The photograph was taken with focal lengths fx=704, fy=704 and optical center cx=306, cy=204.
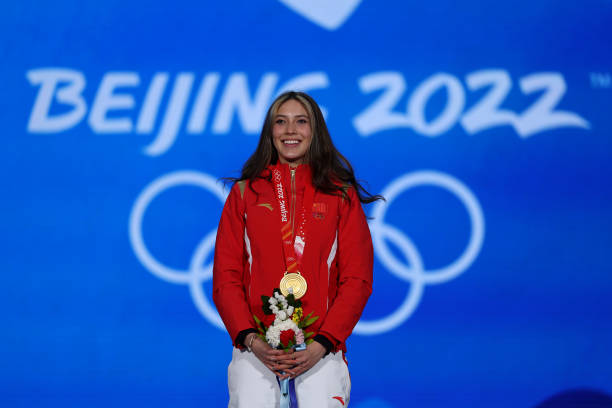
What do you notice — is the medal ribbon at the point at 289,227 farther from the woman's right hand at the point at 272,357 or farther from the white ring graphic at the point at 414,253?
the white ring graphic at the point at 414,253

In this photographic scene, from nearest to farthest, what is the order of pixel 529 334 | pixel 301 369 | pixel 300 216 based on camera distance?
1. pixel 301 369
2. pixel 300 216
3. pixel 529 334

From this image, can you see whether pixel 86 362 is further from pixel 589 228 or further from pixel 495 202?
pixel 589 228

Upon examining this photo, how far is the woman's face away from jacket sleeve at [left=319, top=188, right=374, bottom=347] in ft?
0.98

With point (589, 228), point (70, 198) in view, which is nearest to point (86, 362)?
point (70, 198)

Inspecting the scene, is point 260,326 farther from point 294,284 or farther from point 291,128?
point 291,128

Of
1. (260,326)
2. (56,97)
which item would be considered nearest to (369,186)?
(260,326)

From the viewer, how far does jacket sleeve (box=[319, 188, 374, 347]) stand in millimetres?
2906

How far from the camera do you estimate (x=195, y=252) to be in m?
4.55

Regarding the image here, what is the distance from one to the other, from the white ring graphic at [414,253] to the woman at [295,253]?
1.33 metres

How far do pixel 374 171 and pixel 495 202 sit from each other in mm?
797

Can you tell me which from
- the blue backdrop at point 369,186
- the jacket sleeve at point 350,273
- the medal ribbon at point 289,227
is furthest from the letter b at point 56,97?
the jacket sleeve at point 350,273

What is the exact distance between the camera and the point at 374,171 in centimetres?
453

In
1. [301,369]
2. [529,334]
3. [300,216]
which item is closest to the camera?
[301,369]

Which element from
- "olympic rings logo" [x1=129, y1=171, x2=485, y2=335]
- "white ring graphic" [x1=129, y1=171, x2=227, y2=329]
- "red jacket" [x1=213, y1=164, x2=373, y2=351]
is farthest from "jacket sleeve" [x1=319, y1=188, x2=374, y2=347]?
"white ring graphic" [x1=129, y1=171, x2=227, y2=329]
